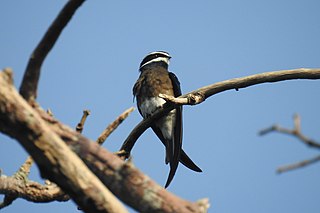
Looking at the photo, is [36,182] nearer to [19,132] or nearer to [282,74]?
[19,132]

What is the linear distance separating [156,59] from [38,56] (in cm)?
584

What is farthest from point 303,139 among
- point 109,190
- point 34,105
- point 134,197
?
point 34,105

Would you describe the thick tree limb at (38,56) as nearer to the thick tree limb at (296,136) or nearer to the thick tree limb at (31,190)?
the thick tree limb at (296,136)

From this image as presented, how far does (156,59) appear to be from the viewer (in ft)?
27.6

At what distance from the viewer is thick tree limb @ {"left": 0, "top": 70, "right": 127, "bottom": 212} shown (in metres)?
2.31

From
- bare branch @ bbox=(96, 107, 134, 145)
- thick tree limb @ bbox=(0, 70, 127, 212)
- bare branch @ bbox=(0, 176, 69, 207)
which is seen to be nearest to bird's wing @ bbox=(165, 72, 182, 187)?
bare branch @ bbox=(96, 107, 134, 145)

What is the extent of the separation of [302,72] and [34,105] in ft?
9.57

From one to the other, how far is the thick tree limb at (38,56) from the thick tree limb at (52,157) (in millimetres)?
257

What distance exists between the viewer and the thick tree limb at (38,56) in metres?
2.61

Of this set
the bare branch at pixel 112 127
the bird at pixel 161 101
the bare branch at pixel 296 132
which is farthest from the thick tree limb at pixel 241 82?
the bare branch at pixel 296 132

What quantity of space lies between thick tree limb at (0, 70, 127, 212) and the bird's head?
5.94 meters

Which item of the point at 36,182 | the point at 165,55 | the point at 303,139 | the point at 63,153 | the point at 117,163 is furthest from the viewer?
the point at 165,55

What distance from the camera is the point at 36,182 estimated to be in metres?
4.43

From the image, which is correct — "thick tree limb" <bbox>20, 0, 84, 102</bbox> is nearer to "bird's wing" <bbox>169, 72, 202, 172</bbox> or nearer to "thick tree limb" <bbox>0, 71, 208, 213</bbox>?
"thick tree limb" <bbox>0, 71, 208, 213</bbox>
